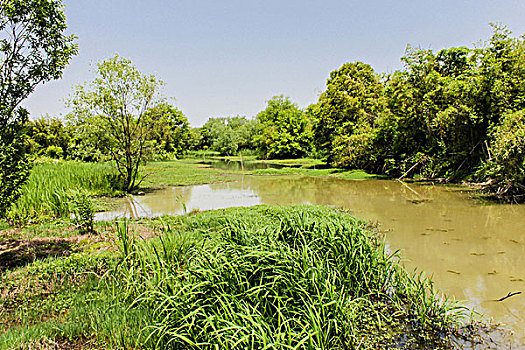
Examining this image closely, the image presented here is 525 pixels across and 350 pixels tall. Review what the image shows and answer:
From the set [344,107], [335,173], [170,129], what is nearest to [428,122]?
[335,173]

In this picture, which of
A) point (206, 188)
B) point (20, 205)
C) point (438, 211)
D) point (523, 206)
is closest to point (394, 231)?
point (438, 211)

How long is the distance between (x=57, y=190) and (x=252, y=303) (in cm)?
815

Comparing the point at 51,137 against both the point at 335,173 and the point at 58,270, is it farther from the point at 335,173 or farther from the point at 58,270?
the point at 58,270

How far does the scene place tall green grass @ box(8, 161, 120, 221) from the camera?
848 centimetres

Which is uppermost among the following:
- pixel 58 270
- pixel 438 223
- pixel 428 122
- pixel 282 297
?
pixel 428 122

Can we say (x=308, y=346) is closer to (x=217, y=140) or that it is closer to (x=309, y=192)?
(x=309, y=192)

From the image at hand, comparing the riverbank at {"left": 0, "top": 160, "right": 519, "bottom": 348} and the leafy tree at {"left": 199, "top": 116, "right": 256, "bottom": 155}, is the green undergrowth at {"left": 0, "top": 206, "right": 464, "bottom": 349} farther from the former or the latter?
the leafy tree at {"left": 199, "top": 116, "right": 256, "bottom": 155}

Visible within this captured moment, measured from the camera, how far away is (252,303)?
3.36 meters

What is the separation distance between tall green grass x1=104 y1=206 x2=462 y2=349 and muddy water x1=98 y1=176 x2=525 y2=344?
50.3 inches

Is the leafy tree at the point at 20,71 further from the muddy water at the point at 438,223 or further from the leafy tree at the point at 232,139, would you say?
the leafy tree at the point at 232,139

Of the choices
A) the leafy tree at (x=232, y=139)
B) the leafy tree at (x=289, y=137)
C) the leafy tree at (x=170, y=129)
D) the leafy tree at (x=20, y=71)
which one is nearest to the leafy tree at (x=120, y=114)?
the leafy tree at (x=170, y=129)

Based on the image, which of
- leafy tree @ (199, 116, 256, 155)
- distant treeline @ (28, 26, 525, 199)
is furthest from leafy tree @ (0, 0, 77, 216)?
leafy tree @ (199, 116, 256, 155)

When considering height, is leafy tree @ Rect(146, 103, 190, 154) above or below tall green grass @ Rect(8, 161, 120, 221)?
above

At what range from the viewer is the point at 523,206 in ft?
37.8
